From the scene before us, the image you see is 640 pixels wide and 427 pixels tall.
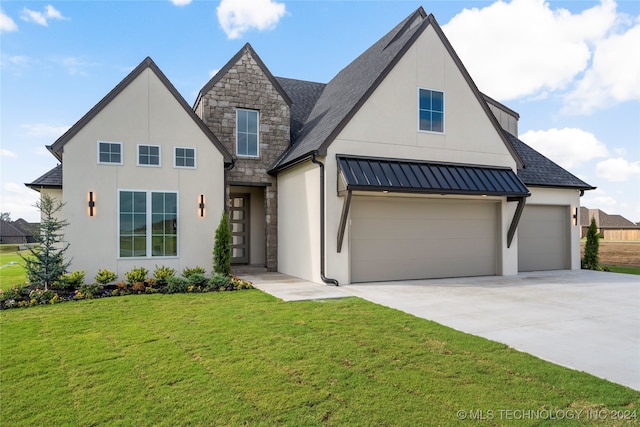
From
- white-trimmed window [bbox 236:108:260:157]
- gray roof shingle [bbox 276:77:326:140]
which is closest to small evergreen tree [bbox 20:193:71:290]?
white-trimmed window [bbox 236:108:260:157]

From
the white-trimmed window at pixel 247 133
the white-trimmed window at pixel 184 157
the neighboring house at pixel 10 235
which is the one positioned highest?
the white-trimmed window at pixel 247 133

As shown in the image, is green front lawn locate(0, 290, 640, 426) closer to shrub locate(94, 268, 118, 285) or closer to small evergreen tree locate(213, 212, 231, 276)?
shrub locate(94, 268, 118, 285)

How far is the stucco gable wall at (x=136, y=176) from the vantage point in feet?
35.9

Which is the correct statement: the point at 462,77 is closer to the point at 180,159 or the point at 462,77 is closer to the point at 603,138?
the point at 603,138

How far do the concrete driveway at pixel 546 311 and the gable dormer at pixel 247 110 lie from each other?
6.36m

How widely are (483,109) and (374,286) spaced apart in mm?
7431

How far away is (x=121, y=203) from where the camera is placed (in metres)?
11.3

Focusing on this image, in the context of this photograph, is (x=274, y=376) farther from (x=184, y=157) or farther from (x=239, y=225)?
(x=239, y=225)

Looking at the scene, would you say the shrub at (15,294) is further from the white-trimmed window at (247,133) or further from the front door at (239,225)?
the front door at (239,225)

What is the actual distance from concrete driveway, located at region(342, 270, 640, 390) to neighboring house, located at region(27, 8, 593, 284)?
1395 millimetres

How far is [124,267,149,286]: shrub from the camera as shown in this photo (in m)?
10.6

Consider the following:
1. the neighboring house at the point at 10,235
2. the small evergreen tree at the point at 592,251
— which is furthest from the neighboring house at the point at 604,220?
the neighboring house at the point at 10,235

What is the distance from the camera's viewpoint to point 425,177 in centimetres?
1188

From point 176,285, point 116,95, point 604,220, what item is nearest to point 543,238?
point 176,285
